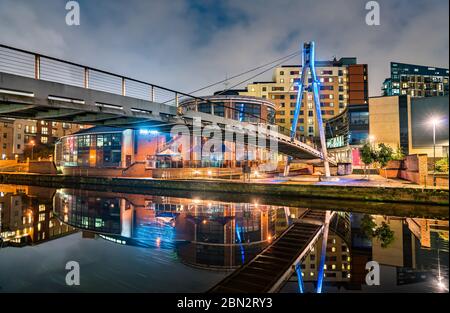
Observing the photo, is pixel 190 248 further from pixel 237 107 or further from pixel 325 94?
pixel 325 94

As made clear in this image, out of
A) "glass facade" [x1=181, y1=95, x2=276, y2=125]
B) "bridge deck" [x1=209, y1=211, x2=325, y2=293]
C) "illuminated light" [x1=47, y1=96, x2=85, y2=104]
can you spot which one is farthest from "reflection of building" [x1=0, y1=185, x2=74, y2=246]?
"glass facade" [x1=181, y1=95, x2=276, y2=125]

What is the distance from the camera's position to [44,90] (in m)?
10.8

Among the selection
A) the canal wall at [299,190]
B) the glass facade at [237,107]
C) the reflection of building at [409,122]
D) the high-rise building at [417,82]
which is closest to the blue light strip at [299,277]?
the canal wall at [299,190]

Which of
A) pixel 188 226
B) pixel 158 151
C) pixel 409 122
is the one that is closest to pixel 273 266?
pixel 188 226

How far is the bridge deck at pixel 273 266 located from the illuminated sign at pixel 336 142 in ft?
154

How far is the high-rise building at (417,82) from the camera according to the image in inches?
4166

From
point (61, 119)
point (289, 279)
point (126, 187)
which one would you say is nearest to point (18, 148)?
point (126, 187)

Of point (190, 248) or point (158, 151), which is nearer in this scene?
point (190, 248)

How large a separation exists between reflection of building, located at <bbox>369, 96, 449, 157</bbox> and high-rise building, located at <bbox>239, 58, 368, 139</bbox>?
28.9m

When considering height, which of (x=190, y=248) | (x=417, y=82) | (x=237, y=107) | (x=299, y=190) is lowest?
(x=190, y=248)

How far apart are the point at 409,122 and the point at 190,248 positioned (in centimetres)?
4552

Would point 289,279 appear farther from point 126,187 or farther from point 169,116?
point 126,187

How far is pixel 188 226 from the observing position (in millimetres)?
12062

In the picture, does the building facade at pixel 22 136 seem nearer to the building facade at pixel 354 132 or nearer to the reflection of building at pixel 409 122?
the building facade at pixel 354 132
